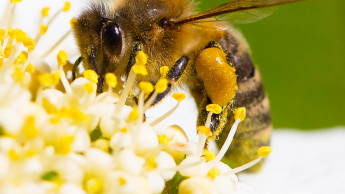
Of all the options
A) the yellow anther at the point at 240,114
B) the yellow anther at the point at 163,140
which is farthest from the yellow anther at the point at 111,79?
the yellow anther at the point at 240,114

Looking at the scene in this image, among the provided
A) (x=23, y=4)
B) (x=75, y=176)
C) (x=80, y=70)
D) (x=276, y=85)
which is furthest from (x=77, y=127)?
(x=276, y=85)

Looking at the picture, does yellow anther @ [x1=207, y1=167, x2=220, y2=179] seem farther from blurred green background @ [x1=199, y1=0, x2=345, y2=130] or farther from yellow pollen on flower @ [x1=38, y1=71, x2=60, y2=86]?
blurred green background @ [x1=199, y1=0, x2=345, y2=130]

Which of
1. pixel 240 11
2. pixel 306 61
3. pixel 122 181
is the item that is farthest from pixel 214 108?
pixel 306 61

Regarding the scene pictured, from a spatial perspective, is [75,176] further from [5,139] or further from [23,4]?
[23,4]

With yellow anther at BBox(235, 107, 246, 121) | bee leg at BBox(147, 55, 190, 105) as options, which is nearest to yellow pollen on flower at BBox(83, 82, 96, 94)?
bee leg at BBox(147, 55, 190, 105)

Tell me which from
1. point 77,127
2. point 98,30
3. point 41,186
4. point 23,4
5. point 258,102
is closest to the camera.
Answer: point 41,186
